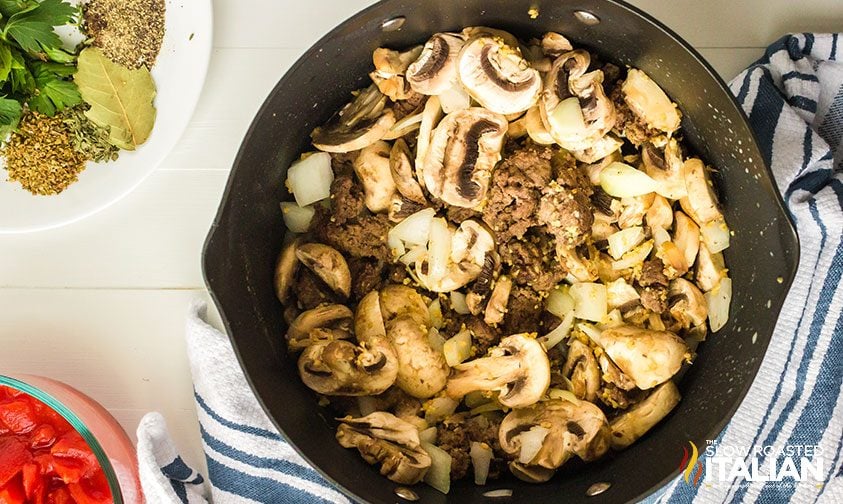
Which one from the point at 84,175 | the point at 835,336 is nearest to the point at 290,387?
the point at 84,175

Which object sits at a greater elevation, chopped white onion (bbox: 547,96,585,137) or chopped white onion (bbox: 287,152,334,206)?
chopped white onion (bbox: 547,96,585,137)

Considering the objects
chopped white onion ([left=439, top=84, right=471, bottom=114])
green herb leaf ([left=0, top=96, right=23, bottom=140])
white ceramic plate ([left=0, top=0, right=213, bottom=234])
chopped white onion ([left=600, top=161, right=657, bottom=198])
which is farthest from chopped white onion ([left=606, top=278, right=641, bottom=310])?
green herb leaf ([left=0, top=96, right=23, bottom=140])

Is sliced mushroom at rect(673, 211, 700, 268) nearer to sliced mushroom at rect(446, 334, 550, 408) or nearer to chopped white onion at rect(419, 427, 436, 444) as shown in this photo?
sliced mushroom at rect(446, 334, 550, 408)

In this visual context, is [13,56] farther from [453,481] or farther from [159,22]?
[453,481]

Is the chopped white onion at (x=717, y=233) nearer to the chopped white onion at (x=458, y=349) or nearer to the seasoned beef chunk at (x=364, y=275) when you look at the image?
the chopped white onion at (x=458, y=349)

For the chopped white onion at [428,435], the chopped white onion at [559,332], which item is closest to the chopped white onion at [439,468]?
the chopped white onion at [428,435]

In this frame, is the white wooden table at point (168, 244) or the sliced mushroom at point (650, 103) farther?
the white wooden table at point (168, 244)
